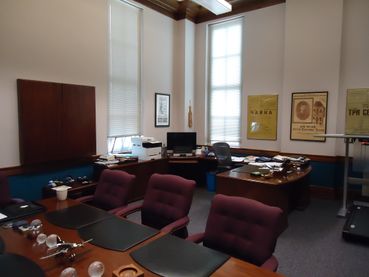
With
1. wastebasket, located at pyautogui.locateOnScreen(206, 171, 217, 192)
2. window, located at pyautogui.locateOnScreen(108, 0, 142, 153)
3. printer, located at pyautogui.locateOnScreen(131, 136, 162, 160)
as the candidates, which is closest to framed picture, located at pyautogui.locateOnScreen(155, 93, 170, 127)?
window, located at pyautogui.locateOnScreen(108, 0, 142, 153)

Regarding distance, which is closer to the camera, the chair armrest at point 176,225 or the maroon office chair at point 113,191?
the chair armrest at point 176,225

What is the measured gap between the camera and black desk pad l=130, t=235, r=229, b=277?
133 cm

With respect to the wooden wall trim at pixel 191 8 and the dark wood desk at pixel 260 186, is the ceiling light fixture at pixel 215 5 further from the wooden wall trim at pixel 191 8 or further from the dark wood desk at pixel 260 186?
the dark wood desk at pixel 260 186

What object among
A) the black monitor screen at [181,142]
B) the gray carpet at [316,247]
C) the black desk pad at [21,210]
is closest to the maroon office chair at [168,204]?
the black desk pad at [21,210]

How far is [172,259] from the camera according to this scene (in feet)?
4.70

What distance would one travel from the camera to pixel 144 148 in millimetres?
4656

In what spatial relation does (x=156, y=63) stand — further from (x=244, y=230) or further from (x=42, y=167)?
(x=244, y=230)

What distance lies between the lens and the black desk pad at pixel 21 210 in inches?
79.4

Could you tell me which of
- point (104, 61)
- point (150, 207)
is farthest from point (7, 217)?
point (104, 61)

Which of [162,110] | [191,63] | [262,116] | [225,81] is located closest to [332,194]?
[262,116]

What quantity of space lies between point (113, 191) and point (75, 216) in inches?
24.3

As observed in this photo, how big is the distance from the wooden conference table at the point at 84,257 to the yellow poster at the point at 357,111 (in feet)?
13.2

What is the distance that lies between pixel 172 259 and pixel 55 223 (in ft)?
3.09

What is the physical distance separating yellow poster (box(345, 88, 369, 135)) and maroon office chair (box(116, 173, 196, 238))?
3.55 meters
